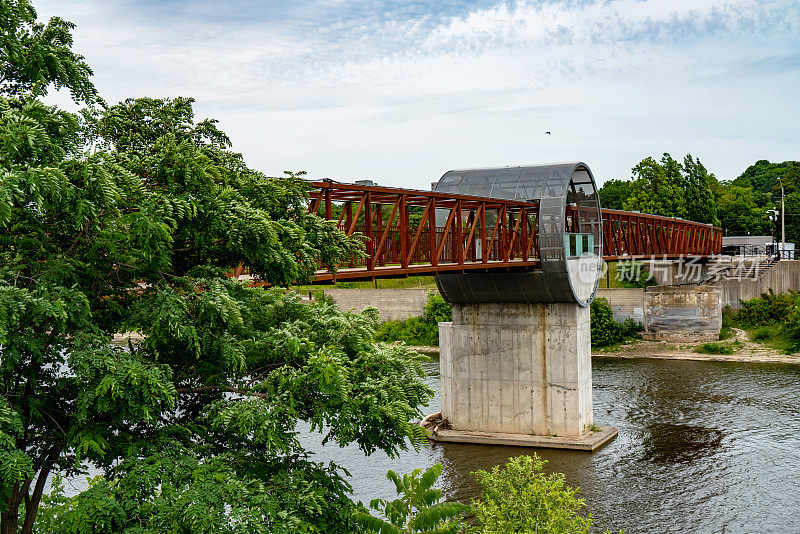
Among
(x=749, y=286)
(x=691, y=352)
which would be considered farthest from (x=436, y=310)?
(x=749, y=286)

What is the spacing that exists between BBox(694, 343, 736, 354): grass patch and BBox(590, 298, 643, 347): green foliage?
224 inches

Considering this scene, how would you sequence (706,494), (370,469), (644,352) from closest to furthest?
(706,494) < (370,469) < (644,352)

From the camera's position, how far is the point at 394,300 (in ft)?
235

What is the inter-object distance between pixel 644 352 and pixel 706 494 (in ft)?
112

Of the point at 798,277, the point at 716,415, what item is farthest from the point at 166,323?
the point at 798,277

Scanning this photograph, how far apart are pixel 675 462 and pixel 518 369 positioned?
7.12 metres

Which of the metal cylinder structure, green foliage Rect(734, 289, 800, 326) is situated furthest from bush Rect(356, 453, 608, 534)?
green foliage Rect(734, 289, 800, 326)

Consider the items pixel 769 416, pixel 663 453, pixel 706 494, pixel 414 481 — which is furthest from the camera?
pixel 769 416

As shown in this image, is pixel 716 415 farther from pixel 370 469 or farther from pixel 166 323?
pixel 166 323

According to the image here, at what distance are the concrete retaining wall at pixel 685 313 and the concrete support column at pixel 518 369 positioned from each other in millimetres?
29711

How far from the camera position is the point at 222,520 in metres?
10.4

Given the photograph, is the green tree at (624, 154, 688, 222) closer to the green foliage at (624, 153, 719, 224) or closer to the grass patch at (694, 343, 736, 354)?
the green foliage at (624, 153, 719, 224)

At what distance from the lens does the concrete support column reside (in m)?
32.3

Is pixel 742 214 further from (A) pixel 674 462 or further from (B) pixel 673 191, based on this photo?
(A) pixel 674 462
